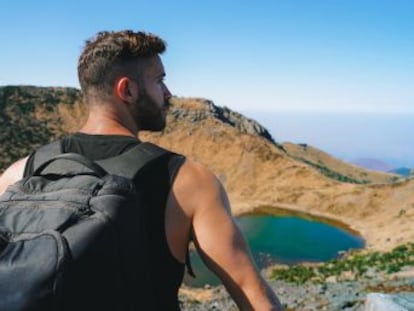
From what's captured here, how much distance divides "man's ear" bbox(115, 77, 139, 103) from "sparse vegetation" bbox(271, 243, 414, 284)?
26.5 m

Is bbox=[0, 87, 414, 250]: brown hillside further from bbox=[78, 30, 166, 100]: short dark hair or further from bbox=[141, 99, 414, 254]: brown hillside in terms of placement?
bbox=[78, 30, 166, 100]: short dark hair

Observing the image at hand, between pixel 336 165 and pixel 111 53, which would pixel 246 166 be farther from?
pixel 111 53

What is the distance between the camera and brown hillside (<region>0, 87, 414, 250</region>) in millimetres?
64500

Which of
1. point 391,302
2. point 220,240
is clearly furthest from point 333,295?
point 220,240

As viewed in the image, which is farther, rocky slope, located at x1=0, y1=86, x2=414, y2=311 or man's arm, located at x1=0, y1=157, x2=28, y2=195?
rocky slope, located at x1=0, y1=86, x2=414, y2=311

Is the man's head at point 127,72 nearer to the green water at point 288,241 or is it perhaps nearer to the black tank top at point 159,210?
the black tank top at point 159,210

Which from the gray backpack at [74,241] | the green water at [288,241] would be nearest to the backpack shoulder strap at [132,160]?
the gray backpack at [74,241]

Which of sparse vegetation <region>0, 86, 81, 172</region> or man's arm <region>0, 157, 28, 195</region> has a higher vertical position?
man's arm <region>0, 157, 28, 195</region>

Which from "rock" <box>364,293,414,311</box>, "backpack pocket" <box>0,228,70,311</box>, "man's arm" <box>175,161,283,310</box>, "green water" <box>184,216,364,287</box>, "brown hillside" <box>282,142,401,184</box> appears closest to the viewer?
"backpack pocket" <box>0,228,70,311</box>

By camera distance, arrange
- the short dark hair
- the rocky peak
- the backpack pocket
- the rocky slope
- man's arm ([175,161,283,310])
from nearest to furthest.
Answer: the backpack pocket, man's arm ([175,161,283,310]), the short dark hair, the rocky slope, the rocky peak

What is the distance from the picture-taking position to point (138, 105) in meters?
3.39

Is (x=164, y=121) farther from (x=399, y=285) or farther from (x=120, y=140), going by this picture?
(x=399, y=285)

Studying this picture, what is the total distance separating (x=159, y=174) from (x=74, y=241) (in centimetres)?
69

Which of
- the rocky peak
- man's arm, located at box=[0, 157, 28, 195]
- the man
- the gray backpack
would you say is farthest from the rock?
the rocky peak
